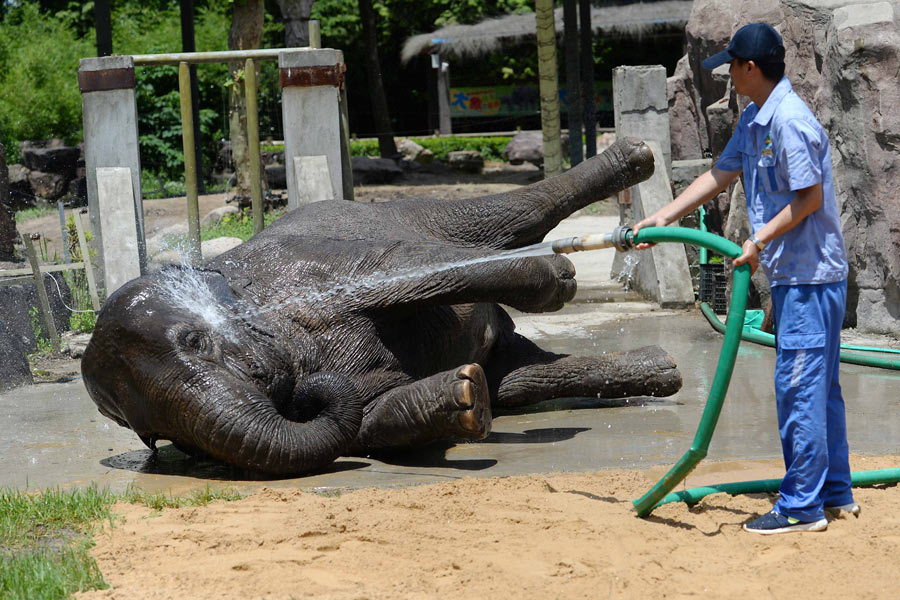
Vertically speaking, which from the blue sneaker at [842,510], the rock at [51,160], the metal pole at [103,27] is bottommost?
the blue sneaker at [842,510]

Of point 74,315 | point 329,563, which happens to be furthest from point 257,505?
point 74,315

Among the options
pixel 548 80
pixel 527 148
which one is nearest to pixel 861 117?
pixel 548 80

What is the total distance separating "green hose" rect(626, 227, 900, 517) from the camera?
389cm

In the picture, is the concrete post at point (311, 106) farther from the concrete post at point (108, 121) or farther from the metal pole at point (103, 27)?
the metal pole at point (103, 27)

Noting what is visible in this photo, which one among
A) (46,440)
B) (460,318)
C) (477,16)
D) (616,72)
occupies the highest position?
(477,16)

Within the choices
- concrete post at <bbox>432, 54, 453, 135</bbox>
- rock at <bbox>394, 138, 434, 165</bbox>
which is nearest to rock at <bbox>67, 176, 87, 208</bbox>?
rock at <bbox>394, 138, 434, 165</bbox>

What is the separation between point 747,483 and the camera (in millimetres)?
4309

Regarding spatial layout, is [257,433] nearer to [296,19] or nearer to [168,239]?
[168,239]

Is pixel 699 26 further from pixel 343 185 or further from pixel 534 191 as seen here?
pixel 534 191

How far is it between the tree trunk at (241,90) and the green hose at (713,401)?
1317cm

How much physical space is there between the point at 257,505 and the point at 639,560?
5.46 ft

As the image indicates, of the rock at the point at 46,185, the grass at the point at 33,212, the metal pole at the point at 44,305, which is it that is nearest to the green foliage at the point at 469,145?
the rock at the point at 46,185

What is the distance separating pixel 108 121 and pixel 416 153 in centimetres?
1737

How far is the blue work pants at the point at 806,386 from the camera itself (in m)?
3.95
